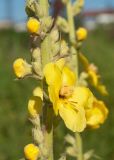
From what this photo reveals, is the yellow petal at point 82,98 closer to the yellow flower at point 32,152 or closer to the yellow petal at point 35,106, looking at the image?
the yellow petal at point 35,106

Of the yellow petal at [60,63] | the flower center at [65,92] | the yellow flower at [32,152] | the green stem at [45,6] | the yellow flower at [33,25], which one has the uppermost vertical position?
the green stem at [45,6]

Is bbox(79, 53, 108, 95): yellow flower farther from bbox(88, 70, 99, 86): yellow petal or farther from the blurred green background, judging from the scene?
the blurred green background

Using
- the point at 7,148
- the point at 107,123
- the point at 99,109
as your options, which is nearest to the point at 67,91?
the point at 99,109

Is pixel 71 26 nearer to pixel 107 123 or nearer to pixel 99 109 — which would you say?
pixel 99 109

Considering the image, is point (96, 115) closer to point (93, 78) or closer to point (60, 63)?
point (93, 78)

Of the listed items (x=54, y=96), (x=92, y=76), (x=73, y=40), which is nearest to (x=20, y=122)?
(x=92, y=76)

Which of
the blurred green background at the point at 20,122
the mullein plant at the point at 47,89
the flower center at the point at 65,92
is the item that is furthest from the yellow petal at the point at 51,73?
the blurred green background at the point at 20,122

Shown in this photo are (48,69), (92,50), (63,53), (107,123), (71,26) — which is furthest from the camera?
(92,50)
